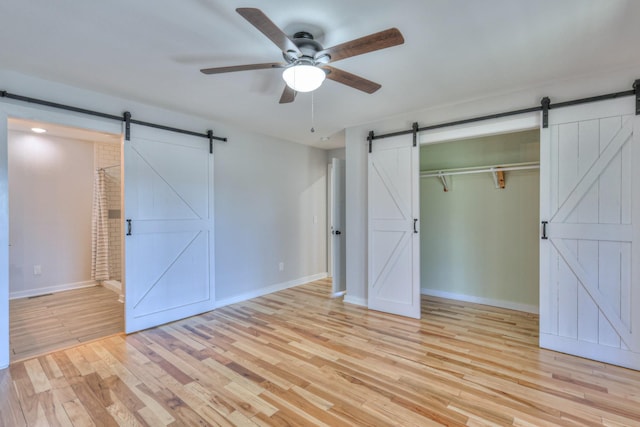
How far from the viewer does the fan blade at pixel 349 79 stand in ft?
7.00

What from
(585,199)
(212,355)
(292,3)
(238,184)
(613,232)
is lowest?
(212,355)

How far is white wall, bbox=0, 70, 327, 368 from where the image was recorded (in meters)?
3.50

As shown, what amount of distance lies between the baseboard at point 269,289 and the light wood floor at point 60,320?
1.28 meters

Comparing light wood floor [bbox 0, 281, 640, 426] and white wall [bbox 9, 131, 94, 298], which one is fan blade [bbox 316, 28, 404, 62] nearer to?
light wood floor [bbox 0, 281, 640, 426]

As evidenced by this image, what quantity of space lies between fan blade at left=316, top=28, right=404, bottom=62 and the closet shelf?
2.97 metres

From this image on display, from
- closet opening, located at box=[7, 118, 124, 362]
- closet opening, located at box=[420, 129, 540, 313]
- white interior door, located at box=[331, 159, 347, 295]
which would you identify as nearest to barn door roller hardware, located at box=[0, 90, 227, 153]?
closet opening, located at box=[7, 118, 124, 362]

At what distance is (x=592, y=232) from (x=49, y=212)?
7.17 metres

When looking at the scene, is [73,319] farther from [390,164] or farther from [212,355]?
[390,164]

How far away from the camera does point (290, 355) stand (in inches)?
113

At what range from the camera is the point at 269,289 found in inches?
196

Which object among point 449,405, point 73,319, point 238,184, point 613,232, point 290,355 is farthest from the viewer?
point 238,184

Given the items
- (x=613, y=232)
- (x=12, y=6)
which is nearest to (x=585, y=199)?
(x=613, y=232)

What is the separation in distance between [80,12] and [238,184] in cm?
280

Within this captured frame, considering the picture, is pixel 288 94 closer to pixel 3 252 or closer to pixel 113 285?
pixel 3 252
